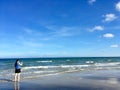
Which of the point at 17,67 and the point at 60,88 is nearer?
the point at 60,88

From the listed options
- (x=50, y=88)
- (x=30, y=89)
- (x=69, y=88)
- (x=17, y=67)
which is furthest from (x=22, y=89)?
(x=17, y=67)

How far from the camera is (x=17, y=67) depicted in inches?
744

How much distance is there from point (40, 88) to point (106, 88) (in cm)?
458

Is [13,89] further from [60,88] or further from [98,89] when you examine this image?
[98,89]

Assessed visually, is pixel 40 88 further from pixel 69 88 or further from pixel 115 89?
pixel 115 89

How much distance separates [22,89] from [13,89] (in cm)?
60

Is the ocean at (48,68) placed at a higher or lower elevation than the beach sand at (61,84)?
higher

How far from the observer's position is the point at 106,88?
15.0 metres

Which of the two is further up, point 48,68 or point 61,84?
point 48,68

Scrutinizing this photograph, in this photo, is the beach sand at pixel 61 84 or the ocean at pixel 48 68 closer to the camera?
the beach sand at pixel 61 84

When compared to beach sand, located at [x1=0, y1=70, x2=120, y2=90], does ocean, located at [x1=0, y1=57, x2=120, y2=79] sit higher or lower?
higher

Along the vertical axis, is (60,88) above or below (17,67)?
below

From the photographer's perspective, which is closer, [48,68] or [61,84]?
[61,84]

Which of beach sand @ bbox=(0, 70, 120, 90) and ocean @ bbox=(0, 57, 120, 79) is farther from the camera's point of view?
ocean @ bbox=(0, 57, 120, 79)
